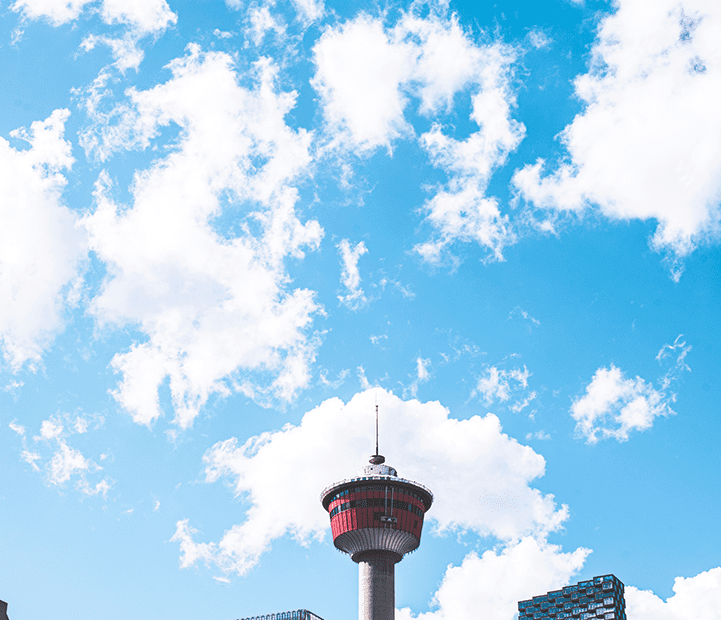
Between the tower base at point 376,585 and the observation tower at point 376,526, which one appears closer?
the tower base at point 376,585

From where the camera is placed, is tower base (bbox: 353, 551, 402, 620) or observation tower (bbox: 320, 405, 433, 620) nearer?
tower base (bbox: 353, 551, 402, 620)

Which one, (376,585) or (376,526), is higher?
(376,526)

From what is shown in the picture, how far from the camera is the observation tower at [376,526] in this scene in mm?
151125

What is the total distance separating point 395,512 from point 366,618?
19704 mm

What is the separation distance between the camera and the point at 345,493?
160 metres

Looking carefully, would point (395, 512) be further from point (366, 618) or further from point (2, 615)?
point (2, 615)

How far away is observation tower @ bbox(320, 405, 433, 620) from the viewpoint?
496ft

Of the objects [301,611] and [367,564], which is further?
[301,611]

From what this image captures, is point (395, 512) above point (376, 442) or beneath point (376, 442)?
beneath

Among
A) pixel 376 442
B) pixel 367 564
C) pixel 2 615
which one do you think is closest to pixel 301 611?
pixel 367 564

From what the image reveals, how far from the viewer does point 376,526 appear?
504ft

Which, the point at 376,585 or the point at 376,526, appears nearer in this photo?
the point at 376,585

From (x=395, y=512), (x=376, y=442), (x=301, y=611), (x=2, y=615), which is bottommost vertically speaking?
(x=2, y=615)

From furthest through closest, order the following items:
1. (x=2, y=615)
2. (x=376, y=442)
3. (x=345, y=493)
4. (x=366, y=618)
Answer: (x=376, y=442) < (x=345, y=493) < (x=366, y=618) < (x=2, y=615)
